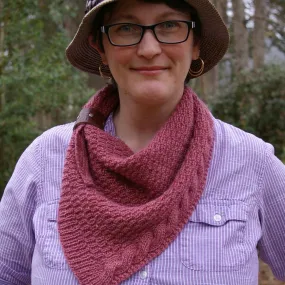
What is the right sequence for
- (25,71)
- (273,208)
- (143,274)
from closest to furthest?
(143,274), (273,208), (25,71)

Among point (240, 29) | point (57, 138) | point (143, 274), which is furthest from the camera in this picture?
point (240, 29)

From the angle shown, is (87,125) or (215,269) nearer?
(215,269)

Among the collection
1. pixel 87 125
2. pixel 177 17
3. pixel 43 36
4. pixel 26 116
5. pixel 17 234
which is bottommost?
pixel 26 116

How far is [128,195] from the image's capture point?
7.46 feet

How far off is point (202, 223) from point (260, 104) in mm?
8232

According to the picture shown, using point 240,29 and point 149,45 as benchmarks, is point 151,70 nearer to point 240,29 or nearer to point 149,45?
point 149,45

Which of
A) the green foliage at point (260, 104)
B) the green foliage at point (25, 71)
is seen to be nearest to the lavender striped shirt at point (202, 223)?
the green foliage at point (25, 71)

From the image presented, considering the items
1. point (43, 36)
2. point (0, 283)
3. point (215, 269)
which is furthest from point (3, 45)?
point (215, 269)

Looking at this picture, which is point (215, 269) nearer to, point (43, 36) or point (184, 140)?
point (184, 140)

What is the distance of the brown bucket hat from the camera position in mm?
2281

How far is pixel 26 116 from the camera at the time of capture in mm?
8172

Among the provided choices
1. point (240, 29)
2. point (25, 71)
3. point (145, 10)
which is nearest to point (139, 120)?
point (145, 10)

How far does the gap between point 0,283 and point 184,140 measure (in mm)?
941

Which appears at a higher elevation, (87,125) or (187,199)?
(87,125)
